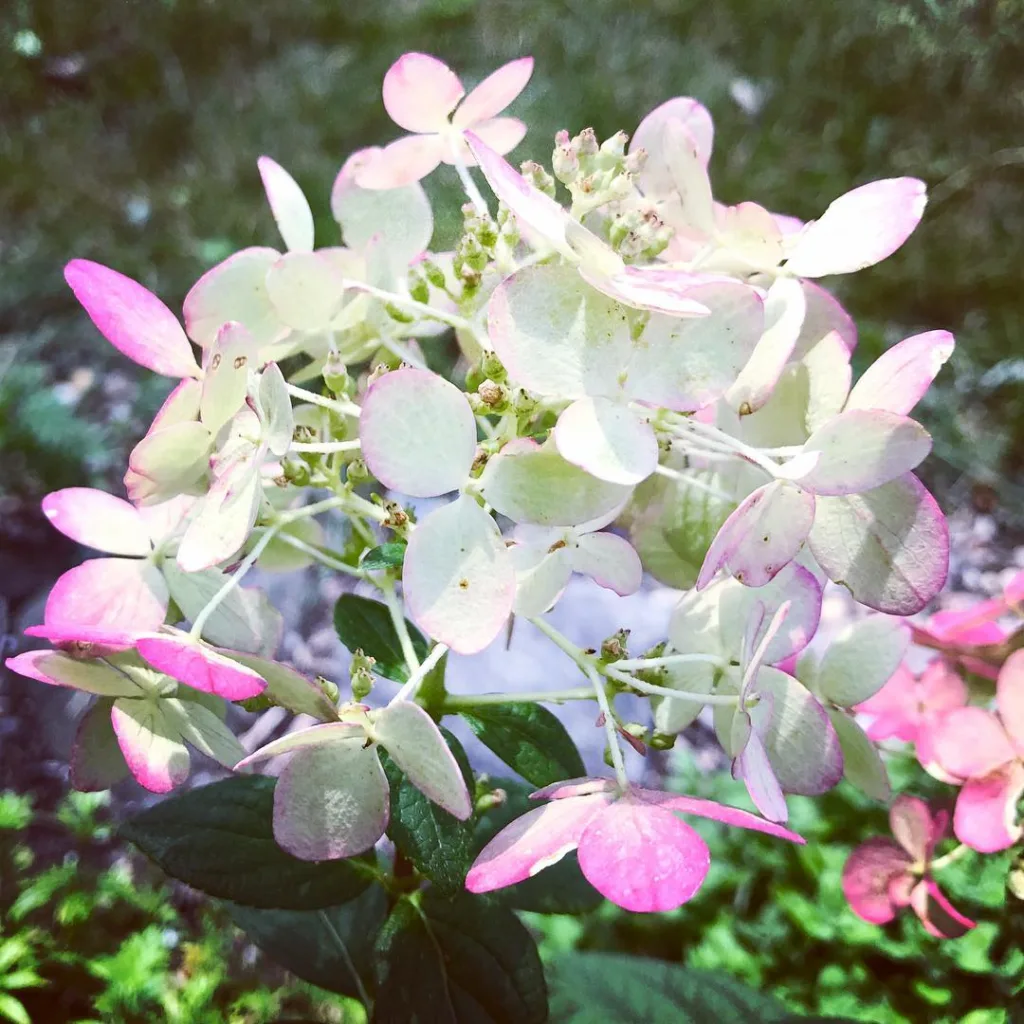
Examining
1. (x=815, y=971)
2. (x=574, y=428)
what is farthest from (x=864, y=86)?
(x=574, y=428)

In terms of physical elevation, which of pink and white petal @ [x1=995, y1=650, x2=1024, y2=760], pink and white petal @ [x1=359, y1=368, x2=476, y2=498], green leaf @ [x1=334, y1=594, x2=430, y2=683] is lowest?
pink and white petal @ [x1=995, y1=650, x2=1024, y2=760]

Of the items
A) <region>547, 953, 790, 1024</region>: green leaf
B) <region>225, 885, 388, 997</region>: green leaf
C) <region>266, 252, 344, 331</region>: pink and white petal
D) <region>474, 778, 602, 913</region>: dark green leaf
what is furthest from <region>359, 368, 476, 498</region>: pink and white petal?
<region>547, 953, 790, 1024</region>: green leaf

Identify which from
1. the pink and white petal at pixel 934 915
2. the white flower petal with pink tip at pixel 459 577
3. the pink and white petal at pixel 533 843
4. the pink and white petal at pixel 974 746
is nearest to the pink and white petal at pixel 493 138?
the white flower petal with pink tip at pixel 459 577

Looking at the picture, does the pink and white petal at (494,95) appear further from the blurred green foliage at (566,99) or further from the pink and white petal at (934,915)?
the blurred green foliage at (566,99)

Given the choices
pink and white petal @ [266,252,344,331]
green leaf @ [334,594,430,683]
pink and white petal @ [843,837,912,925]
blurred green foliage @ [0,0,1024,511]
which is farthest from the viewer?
blurred green foliage @ [0,0,1024,511]

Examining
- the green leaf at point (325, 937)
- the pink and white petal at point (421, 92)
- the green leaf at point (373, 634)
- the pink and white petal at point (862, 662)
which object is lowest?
the green leaf at point (325, 937)

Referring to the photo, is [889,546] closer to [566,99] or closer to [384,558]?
[384,558]

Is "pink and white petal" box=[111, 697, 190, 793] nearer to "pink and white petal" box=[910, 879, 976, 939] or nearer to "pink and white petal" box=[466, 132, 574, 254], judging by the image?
"pink and white petal" box=[466, 132, 574, 254]
